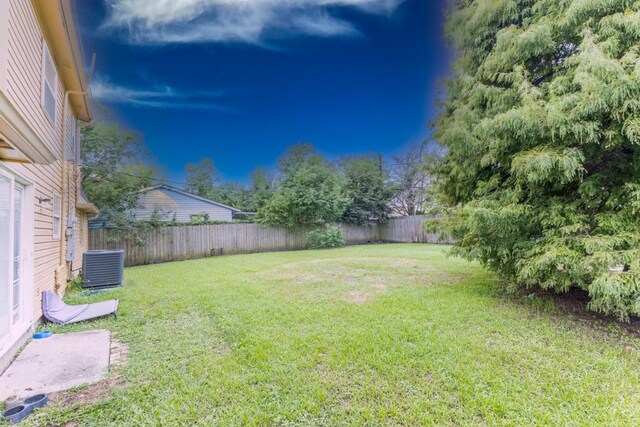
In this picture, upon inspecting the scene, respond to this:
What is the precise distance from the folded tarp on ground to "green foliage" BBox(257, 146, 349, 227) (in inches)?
417

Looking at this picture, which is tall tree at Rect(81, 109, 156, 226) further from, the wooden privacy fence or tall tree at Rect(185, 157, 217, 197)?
tall tree at Rect(185, 157, 217, 197)

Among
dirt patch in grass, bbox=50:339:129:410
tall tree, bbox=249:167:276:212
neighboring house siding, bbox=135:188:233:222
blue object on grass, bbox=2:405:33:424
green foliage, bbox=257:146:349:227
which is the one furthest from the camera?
tall tree, bbox=249:167:276:212

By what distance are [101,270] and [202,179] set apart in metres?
23.1

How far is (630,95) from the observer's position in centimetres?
317

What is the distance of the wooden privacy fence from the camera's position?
37.9 feet

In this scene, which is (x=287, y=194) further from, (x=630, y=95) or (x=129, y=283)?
(x=630, y=95)

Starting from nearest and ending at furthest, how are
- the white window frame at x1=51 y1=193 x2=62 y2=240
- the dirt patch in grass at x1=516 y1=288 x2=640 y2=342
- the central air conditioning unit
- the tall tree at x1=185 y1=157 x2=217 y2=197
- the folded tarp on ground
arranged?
the dirt patch in grass at x1=516 y1=288 x2=640 y2=342, the folded tarp on ground, the white window frame at x1=51 y1=193 x2=62 y2=240, the central air conditioning unit, the tall tree at x1=185 y1=157 x2=217 y2=197

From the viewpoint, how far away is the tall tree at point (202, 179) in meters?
28.2

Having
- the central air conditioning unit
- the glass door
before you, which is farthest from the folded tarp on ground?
the central air conditioning unit

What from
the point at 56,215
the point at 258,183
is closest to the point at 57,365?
the point at 56,215

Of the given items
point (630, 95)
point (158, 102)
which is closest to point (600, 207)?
point (630, 95)

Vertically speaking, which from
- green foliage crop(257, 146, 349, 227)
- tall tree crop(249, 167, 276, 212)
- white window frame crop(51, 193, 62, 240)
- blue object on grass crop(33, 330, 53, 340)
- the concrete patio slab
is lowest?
the concrete patio slab

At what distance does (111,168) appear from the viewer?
1162 cm

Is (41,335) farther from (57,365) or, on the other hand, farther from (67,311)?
(57,365)
